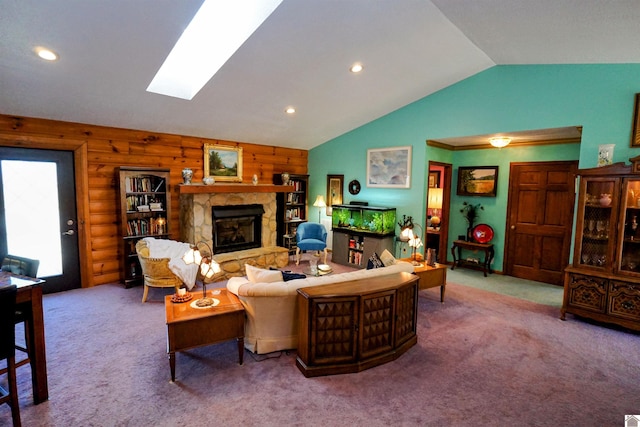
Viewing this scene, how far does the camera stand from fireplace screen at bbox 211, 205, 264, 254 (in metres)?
6.02

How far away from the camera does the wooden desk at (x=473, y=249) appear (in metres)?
5.99

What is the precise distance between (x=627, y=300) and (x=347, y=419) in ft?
11.8

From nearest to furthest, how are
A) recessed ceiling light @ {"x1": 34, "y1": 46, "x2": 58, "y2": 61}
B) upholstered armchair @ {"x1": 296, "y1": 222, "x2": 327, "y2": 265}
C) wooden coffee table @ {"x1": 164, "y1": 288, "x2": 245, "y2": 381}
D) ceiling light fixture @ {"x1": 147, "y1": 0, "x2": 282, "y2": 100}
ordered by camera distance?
wooden coffee table @ {"x1": 164, "y1": 288, "x2": 245, "y2": 381} → recessed ceiling light @ {"x1": 34, "y1": 46, "x2": 58, "y2": 61} → ceiling light fixture @ {"x1": 147, "y1": 0, "x2": 282, "y2": 100} → upholstered armchair @ {"x1": 296, "y1": 222, "x2": 327, "y2": 265}

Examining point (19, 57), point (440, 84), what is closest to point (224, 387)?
point (19, 57)

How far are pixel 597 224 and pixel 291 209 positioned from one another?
211 inches

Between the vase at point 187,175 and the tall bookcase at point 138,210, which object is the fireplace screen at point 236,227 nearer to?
the vase at point 187,175

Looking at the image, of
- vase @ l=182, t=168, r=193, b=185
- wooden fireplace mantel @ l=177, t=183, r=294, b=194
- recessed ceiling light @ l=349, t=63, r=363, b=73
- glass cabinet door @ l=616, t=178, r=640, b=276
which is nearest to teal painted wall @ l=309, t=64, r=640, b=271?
glass cabinet door @ l=616, t=178, r=640, b=276

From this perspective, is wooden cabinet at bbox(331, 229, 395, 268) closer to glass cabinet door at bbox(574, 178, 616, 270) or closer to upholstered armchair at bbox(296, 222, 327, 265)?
upholstered armchair at bbox(296, 222, 327, 265)

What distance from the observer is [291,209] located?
295 inches

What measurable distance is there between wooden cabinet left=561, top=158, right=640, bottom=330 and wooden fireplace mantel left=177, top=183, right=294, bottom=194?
4.82 meters

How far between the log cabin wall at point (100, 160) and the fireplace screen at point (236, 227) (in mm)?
731

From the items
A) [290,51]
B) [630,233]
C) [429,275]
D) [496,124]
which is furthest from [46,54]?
[630,233]

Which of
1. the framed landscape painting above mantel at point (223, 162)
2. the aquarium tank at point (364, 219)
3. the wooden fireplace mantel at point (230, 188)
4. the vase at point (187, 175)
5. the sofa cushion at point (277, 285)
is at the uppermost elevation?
the framed landscape painting above mantel at point (223, 162)

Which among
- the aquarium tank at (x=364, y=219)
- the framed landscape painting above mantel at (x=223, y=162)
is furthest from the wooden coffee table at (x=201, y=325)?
the aquarium tank at (x=364, y=219)
